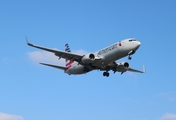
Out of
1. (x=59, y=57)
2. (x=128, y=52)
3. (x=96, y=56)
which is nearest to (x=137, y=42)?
(x=128, y=52)

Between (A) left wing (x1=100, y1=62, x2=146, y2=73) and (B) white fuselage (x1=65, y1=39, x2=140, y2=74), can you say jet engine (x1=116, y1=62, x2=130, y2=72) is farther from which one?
(B) white fuselage (x1=65, y1=39, x2=140, y2=74)

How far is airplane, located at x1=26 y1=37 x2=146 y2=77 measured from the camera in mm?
76750

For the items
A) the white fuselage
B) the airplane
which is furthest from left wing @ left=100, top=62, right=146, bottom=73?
the white fuselage

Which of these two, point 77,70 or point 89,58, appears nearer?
point 89,58

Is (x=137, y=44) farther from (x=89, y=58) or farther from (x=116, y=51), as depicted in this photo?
(x=89, y=58)

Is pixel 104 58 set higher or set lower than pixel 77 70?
lower

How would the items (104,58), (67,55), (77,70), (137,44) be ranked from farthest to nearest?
1. (77,70)
2. (67,55)
3. (104,58)
4. (137,44)

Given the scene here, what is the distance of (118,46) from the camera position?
7688cm

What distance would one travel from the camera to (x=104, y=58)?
257ft

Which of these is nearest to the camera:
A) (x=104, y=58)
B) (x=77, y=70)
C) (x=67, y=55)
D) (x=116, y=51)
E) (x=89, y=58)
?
(x=116, y=51)

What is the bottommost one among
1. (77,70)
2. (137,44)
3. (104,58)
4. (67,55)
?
(104,58)

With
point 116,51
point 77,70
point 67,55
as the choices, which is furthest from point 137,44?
point 77,70

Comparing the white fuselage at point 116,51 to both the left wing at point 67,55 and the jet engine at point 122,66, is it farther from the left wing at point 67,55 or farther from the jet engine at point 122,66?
the jet engine at point 122,66

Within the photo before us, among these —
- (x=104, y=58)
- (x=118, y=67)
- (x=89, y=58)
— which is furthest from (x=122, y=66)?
(x=89, y=58)
